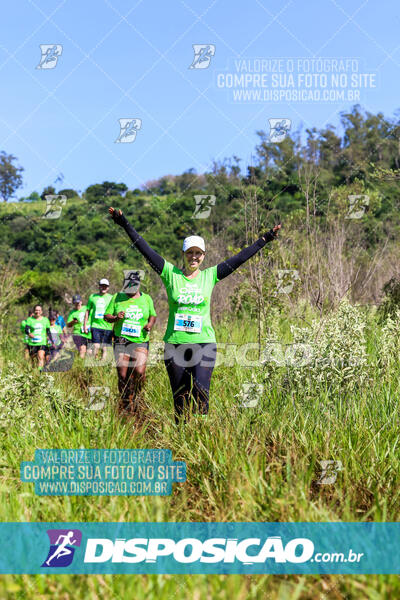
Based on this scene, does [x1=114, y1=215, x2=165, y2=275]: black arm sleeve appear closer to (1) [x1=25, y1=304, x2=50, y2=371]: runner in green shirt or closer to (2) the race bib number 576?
(2) the race bib number 576

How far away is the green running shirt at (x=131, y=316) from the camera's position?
625cm

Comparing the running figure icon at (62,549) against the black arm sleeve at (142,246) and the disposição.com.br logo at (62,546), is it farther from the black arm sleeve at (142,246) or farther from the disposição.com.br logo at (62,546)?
the black arm sleeve at (142,246)

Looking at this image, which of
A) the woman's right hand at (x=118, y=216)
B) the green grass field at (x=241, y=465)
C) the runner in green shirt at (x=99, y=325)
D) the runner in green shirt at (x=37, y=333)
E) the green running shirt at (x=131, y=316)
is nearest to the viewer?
the green grass field at (x=241, y=465)

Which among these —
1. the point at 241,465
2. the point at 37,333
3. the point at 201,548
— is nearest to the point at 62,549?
the point at 201,548

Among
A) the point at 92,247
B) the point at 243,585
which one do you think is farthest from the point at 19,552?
the point at 92,247

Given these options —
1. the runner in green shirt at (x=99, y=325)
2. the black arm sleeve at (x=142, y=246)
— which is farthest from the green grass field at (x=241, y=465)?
the runner in green shirt at (x=99, y=325)

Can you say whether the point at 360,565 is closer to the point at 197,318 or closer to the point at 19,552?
the point at 19,552

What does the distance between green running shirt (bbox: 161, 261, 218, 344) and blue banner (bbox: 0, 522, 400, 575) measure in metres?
1.94

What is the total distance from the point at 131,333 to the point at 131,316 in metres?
0.20

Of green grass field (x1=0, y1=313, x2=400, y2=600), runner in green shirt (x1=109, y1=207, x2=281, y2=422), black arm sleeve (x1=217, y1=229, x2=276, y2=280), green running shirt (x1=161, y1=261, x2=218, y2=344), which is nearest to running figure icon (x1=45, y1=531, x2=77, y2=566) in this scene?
green grass field (x1=0, y1=313, x2=400, y2=600)

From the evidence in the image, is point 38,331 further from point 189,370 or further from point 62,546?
point 62,546

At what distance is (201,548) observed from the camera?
9.01 ft

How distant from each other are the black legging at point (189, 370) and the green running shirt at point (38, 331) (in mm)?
6966

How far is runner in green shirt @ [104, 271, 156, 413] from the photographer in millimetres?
6145
